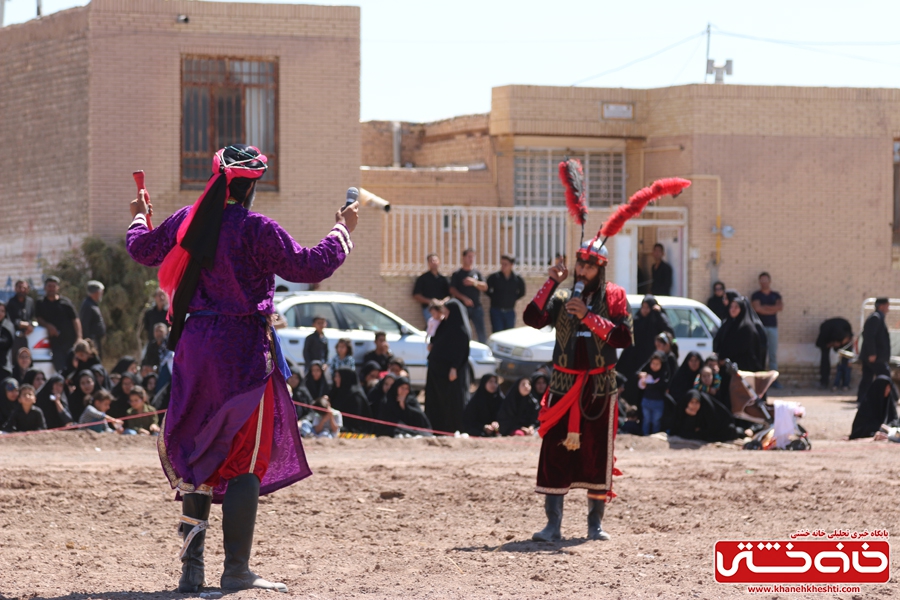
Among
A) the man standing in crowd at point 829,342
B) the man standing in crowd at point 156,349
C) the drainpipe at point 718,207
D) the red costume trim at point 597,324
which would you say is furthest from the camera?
the drainpipe at point 718,207

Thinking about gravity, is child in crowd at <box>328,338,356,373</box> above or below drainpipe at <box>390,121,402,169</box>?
below

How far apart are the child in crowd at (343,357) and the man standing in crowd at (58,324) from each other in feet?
9.99

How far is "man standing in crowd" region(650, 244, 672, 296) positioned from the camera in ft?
71.0

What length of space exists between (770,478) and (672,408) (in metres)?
3.93

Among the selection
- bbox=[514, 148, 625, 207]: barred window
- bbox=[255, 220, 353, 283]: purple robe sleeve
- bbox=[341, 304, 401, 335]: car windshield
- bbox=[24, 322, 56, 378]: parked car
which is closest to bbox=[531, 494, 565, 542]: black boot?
bbox=[255, 220, 353, 283]: purple robe sleeve

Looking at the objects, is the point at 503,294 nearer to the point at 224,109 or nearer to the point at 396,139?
the point at 224,109

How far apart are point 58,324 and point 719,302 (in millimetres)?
10679

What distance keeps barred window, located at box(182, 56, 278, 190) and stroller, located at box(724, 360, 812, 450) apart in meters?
9.00

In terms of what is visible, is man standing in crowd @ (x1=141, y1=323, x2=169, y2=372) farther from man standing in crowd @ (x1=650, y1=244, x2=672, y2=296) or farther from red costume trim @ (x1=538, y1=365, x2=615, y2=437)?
man standing in crowd @ (x1=650, y1=244, x2=672, y2=296)

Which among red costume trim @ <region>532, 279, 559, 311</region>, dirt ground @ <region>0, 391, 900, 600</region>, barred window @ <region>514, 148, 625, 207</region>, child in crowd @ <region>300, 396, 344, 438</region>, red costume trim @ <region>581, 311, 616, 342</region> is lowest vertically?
child in crowd @ <region>300, 396, 344, 438</region>

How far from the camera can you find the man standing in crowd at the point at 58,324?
1437cm

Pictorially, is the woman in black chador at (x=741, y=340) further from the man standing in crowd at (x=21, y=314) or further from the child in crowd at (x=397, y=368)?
the man standing in crowd at (x=21, y=314)

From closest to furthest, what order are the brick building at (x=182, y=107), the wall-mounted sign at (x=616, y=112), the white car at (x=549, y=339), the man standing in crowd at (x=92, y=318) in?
the man standing in crowd at (x=92, y=318), the white car at (x=549, y=339), the brick building at (x=182, y=107), the wall-mounted sign at (x=616, y=112)

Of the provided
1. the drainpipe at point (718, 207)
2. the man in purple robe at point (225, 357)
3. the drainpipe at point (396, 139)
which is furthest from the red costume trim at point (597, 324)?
the drainpipe at point (396, 139)
